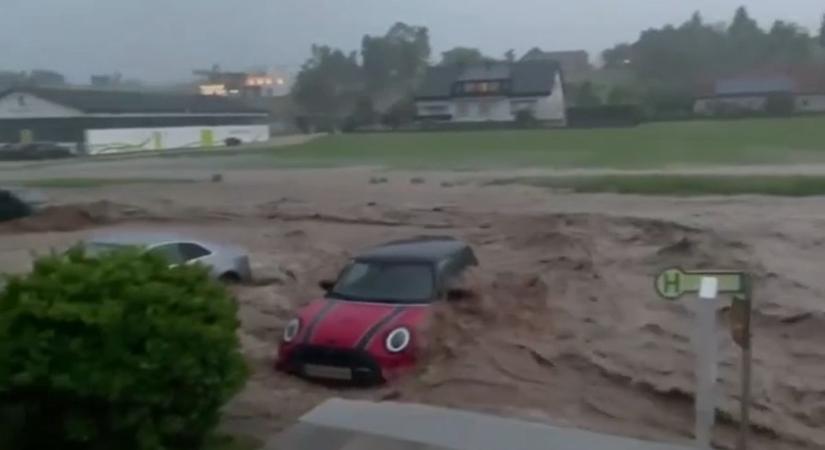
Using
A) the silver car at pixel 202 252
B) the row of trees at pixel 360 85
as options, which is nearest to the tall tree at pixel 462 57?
the row of trees at pixel 360 85

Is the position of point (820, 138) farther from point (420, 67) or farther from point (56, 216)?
point (56, 216)

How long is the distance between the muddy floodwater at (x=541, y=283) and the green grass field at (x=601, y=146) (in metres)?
2.09

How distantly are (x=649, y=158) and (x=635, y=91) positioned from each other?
2.01 meters

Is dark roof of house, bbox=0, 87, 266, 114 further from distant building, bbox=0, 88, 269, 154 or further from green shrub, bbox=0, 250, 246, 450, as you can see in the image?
green shrub, bbox=0, 250, 246, 450

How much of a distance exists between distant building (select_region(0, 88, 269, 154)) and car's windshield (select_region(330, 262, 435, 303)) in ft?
65.7

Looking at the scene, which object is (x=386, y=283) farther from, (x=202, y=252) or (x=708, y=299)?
(x=708, y=299)

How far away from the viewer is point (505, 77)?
3341 cm

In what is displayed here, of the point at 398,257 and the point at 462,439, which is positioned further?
the point at 398,257

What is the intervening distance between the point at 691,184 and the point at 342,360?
20141 mm

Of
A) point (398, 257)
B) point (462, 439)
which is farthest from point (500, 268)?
point (462, 439)

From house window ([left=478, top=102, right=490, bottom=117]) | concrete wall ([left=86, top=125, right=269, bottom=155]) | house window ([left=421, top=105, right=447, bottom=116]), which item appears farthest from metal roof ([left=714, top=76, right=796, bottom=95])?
concrete wall ([left=86, top=125, right=269, bottom=155])

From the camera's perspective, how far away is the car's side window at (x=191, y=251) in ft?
53.0

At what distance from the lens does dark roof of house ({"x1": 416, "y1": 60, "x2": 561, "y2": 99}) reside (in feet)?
107

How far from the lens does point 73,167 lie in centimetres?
3666
